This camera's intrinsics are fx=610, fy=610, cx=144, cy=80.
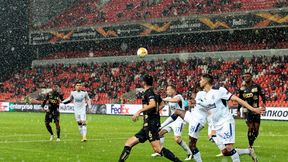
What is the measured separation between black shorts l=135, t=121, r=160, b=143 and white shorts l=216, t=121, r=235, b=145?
152 cm

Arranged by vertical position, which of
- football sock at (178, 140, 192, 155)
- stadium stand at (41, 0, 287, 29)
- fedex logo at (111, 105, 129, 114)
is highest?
stadium stand at (41, 0, 287, 29)

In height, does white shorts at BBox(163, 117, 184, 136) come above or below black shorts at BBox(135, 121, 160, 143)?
below

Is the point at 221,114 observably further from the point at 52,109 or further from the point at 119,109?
the point at 119,109

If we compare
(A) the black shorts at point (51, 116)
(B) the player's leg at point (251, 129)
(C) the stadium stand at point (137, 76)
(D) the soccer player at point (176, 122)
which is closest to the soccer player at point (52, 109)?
(A) the black shorts at point (51, 116)

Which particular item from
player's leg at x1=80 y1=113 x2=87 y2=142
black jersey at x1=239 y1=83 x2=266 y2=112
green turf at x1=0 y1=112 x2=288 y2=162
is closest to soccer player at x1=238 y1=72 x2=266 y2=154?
black jersey at x1=239 y1=83 x2=266 y2=112

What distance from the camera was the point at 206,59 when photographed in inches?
2133

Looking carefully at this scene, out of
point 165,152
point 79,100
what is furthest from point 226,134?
point 79,100

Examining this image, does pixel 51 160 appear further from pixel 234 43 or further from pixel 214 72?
pixel 234 43

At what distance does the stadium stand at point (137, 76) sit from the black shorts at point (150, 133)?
88.2 feet

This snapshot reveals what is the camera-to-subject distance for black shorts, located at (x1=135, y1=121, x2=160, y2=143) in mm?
13965

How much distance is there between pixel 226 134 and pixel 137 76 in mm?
42728

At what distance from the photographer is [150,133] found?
45.9 ft

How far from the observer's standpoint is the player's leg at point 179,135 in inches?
680

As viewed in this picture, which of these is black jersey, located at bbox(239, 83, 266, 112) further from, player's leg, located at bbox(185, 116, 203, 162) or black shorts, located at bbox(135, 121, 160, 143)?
black shorts, located at bbox(135, 121, 160, 143)
